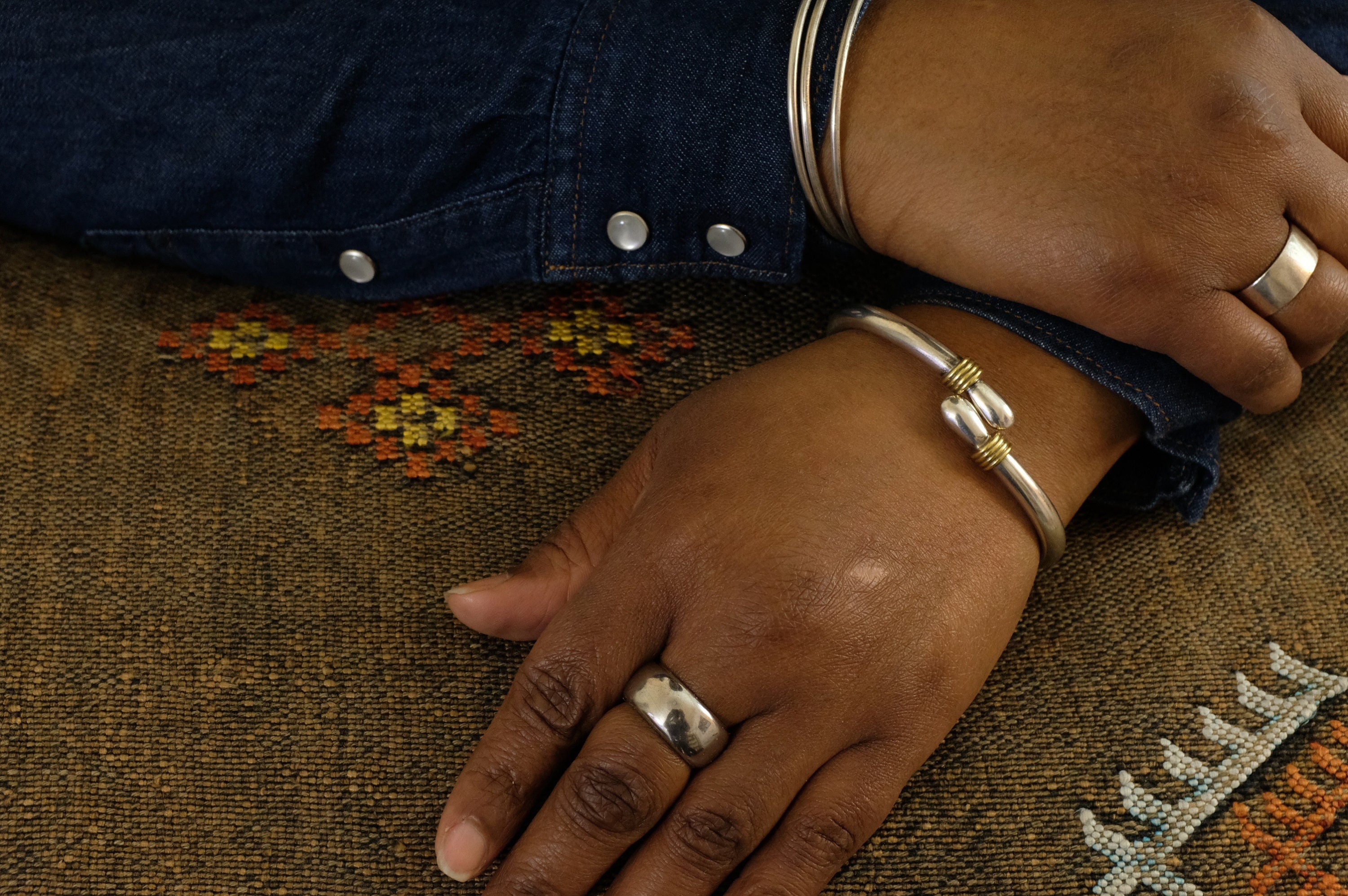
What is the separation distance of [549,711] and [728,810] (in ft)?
0.36

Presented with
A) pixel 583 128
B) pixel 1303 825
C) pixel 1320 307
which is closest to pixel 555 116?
pixel 583 128

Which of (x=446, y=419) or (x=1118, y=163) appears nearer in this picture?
(x=1118, y=163)

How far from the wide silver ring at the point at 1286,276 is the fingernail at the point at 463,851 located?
539mm

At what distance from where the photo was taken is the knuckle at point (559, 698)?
1.84ft

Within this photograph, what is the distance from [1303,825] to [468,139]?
0.66 metres

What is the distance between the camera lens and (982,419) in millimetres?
595

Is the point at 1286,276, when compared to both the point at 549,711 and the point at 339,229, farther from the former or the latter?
the point at 339,229

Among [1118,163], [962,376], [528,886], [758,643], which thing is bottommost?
[528,886]

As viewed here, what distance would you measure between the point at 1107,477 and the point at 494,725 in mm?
446

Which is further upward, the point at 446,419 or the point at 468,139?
the point at 468,139

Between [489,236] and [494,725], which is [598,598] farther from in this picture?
[489,236]

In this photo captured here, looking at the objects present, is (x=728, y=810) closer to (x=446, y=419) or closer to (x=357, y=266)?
(x=446, y=419)

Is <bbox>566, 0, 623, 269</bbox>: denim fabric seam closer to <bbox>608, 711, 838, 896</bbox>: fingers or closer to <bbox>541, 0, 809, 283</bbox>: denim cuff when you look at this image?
<bbox>541, 0, 809, 283</bbox>: denim cuff

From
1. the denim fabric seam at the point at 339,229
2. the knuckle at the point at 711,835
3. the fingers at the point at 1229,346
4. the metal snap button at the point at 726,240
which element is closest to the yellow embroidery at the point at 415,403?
the denim fabric seam at the point at 339,229
